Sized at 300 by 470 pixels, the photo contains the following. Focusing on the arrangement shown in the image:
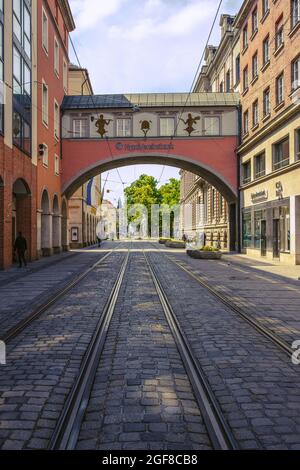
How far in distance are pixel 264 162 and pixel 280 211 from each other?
4717mm

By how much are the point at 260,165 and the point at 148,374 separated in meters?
24.5

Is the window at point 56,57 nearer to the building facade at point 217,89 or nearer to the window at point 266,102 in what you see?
the building facade at point 217,89

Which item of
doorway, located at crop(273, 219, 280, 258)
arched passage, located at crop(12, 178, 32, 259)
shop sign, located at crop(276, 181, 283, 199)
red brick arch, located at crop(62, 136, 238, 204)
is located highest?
red brick arch, located at crop(62, 136, 238, 204)

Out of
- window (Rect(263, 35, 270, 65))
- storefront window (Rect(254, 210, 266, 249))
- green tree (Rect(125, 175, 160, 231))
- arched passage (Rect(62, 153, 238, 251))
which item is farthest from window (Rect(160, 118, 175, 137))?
green tree (Rect(125, 175, 160, 231))

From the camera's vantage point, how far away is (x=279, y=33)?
75.8 ft

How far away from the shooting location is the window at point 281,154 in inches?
880

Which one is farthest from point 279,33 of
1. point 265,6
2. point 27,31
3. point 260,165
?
point 27,31

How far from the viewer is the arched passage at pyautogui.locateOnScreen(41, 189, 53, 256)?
89.0 ft

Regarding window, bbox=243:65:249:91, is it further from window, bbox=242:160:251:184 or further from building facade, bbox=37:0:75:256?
building facade, bbox=37:0:75:256

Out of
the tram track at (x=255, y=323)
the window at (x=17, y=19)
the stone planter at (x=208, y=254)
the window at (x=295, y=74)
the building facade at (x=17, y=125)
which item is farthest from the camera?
the stone planter at (x=208, y=254)

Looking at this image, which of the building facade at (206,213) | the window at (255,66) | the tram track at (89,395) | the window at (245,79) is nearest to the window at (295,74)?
the window at (255,66)

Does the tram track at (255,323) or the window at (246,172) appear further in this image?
the window at (246,172)

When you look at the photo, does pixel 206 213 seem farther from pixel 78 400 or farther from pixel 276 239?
pixel 78 400

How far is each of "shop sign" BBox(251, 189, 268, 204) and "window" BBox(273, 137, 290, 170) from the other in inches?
68.8
